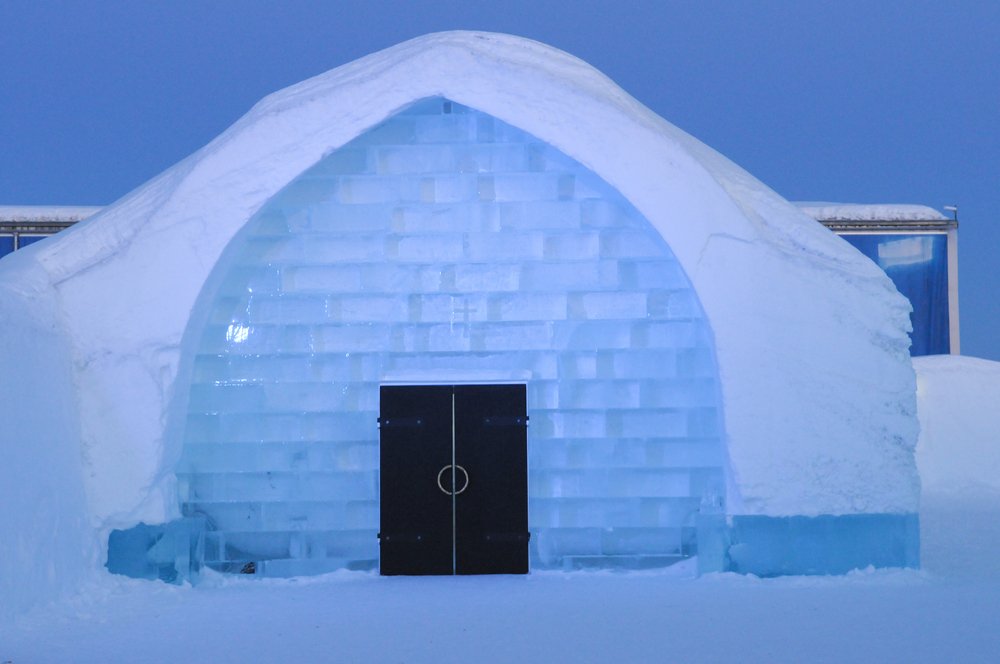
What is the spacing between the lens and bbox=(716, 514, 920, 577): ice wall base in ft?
28.1

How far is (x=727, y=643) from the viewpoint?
6.30 m

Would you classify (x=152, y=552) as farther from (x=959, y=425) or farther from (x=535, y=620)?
(x=959, y=425)

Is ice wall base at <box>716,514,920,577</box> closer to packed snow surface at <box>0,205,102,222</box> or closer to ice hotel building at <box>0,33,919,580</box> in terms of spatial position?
ice hotel building at <box>0,33,919,580</box>

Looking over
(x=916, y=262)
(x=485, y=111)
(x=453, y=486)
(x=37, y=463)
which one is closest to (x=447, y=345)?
(x=453, y=486)

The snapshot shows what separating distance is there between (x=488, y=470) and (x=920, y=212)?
40.5 feet

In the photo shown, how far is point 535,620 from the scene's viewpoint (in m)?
7.10

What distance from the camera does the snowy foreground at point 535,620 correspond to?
20.1ft

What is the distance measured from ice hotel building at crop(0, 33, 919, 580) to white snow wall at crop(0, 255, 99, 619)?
0.42 m

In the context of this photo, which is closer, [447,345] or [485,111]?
[485,111]

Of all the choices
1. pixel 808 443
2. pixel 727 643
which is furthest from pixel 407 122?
pixel 727 643

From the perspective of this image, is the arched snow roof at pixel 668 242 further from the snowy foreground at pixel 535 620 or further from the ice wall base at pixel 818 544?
the snowy foreground at pixel 535 620

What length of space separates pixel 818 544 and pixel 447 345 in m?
3.51

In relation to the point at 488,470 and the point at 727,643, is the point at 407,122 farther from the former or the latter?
the point at 727,643

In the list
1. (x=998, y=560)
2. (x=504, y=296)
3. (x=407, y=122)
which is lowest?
(x=998, y=560)
